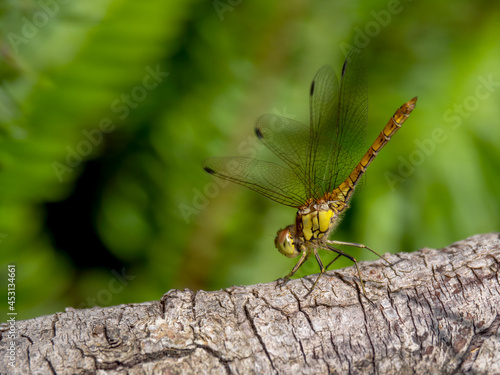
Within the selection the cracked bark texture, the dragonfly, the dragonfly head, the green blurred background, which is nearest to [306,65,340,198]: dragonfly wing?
the dragonfly

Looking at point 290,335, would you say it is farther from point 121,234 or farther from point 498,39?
point 498,39

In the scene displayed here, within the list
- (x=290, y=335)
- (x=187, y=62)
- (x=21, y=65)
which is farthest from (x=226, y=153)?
(x=290, y=335)

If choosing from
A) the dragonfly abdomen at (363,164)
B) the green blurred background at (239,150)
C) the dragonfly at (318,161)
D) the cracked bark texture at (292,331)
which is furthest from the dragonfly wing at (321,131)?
the cracked bark texture at (292,331)

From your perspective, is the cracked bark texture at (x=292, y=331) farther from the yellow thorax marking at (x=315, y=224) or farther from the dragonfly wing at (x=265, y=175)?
the dragonfly wing at (x=265, y=175)

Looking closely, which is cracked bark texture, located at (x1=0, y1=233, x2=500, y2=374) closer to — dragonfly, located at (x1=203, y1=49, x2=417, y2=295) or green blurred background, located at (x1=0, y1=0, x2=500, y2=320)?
dragonfly, located at (x1=203, y1=49, x2=417, y2=295)

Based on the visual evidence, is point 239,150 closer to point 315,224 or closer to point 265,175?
point 265,175

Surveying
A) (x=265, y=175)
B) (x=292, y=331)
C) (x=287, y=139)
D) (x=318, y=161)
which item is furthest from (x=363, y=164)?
(x=292, y=331)
